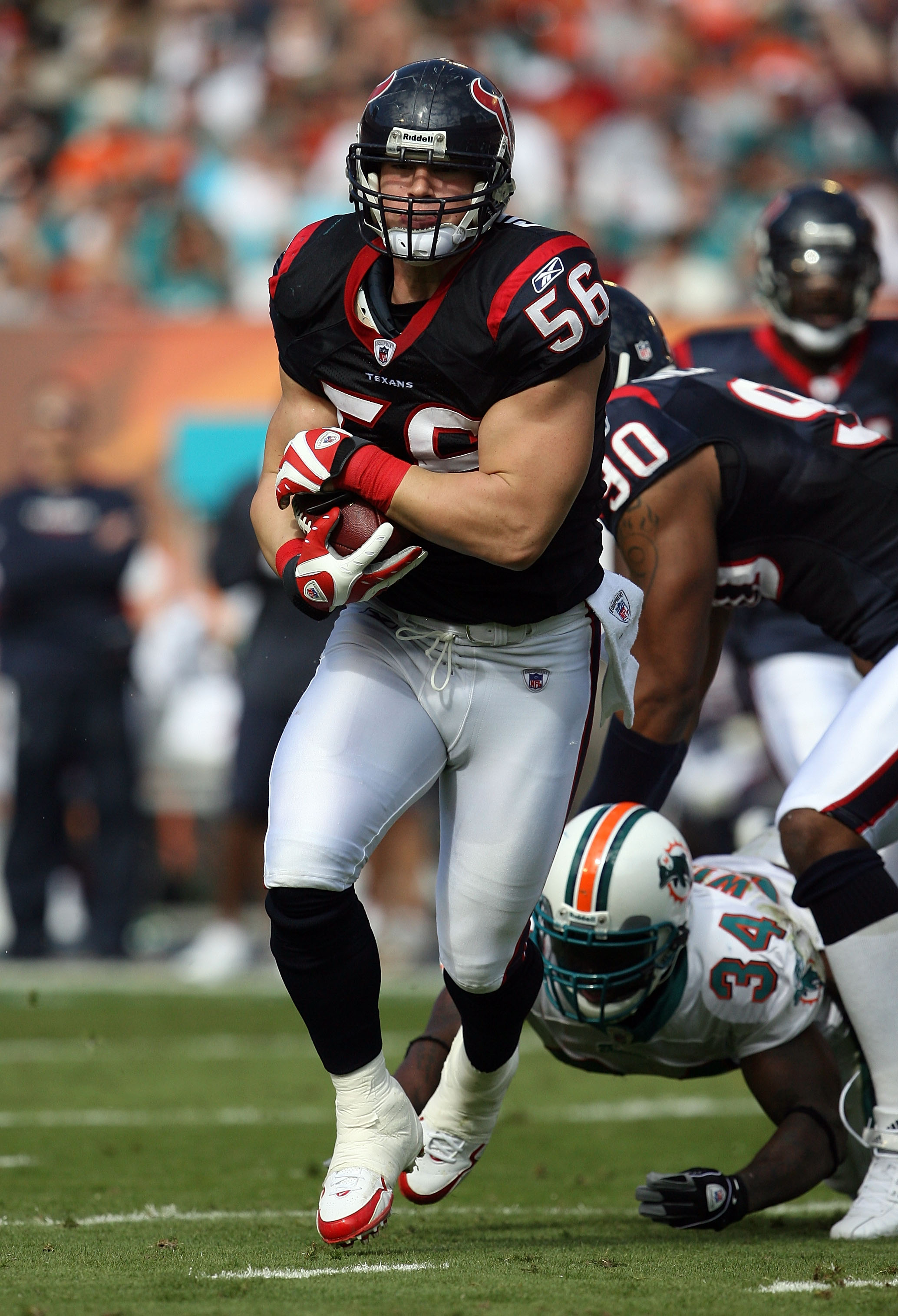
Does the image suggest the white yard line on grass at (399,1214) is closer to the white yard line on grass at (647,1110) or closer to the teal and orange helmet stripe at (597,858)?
the teal and orange helmet stripe at (597,858)

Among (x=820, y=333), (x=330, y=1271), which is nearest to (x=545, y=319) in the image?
(x=330, y=1271)

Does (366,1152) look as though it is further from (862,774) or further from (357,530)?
(862,774)

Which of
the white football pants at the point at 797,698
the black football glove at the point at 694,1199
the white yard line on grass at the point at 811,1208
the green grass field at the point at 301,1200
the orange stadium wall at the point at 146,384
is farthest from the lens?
the orange stadium wall at the point at 146,384

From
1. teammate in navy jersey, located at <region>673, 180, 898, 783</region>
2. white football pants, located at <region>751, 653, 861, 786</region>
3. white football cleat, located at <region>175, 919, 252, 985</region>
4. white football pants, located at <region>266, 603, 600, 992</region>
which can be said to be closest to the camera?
white football pants, located at <region>266, 603, 600, 992</region>

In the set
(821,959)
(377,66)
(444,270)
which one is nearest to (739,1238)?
(821,959)

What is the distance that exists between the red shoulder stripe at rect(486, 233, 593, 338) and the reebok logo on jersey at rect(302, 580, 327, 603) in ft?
1.74

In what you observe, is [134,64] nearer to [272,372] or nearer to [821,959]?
[272,372]

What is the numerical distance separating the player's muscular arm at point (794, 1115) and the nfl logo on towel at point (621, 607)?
97 cm

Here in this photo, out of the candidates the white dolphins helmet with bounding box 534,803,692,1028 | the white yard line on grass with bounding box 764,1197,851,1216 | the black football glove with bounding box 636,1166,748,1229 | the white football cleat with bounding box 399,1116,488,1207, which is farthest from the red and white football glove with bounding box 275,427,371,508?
the white yard line on grass with bounding box 764,1197,851,1216

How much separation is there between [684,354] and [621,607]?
2082mm

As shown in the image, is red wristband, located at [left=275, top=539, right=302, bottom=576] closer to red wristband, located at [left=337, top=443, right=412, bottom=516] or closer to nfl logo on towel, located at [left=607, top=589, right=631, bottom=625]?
red wristband, located at [left=337, top=443, right=412, bottom=516]

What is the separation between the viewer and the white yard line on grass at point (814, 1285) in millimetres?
2992

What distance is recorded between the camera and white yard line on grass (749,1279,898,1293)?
9.82 ft

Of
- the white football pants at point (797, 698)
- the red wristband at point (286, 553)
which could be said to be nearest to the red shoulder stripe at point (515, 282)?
the red wristband at point (286, 553)
